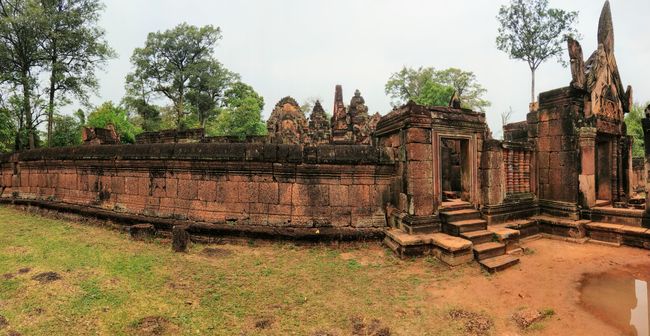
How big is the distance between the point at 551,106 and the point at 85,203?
12224 mm

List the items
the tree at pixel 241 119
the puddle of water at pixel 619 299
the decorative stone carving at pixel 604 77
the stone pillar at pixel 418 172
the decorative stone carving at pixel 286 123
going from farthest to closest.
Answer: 1. the tree at pixel 241 119
2. the decorative stone carving at pixel 286 123
3. the decorative stone carving at pixel 604 77
4. the stone pillar at pixel 418 172
5. the puddle of water at pixel 619 299

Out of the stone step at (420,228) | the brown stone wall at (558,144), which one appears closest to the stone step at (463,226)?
the stone step at (420,228)

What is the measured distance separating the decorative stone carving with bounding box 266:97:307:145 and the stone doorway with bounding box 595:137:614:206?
9.73 m

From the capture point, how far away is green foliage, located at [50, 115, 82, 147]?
18219 millimetres

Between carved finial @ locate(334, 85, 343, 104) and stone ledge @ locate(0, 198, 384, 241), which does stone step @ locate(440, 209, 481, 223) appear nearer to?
stone ledge @ locate(0, 198, 384, 241)

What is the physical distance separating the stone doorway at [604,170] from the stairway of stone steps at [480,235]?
435cm

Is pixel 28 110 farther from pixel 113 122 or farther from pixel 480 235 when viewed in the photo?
pixel 480 235

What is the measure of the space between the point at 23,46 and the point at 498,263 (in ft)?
81.8

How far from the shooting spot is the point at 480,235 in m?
5.17

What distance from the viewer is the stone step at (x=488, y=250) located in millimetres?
4809

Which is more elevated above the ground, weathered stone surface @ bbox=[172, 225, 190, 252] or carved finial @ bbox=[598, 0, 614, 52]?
carved finial @ bbox=[598, 0, 614, 52]

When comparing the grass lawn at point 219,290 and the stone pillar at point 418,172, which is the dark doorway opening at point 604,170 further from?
the grass lawn at point 219,290

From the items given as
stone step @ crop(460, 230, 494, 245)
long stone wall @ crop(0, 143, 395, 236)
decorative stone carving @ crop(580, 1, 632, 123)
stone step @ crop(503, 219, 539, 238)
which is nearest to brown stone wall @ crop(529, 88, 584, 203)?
decorative stone carving @ crop(580, 1, 632, 123)

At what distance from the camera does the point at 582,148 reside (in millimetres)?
6664
